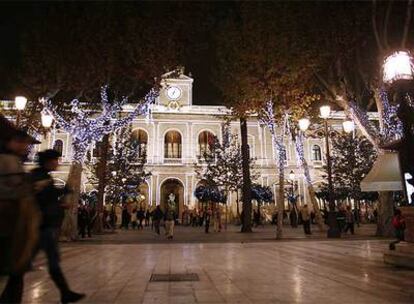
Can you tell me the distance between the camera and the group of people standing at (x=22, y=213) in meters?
3.27

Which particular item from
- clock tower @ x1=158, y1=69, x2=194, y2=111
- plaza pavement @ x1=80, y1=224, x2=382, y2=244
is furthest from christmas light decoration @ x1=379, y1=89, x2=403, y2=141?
clock tower @ x1=158, y1=69, x2=194, y2=111

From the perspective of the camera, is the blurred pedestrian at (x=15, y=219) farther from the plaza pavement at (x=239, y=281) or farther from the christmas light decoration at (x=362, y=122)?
the christmas light decoration at (x=362, y=122)

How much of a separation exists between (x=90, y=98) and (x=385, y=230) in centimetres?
1333

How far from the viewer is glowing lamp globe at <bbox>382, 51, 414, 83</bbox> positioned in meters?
7.68

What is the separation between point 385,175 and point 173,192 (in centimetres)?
3580

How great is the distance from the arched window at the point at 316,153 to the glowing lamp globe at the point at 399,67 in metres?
39.4

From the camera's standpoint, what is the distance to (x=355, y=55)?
15883 mm

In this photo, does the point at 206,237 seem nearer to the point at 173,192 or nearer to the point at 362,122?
the point at 362,122

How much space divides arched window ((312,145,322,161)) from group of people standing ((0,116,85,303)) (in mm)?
44136

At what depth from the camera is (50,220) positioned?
14.2ft

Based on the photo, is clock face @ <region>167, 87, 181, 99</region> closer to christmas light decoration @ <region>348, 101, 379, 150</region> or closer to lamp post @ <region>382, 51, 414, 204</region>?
christmas light decoration @ <region>348, 101, 379, 150</region>

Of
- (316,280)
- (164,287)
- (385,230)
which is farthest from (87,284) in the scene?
(385,230)

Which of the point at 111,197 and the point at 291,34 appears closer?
the point at 291,34

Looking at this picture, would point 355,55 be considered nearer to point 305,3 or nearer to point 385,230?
point 305,3
